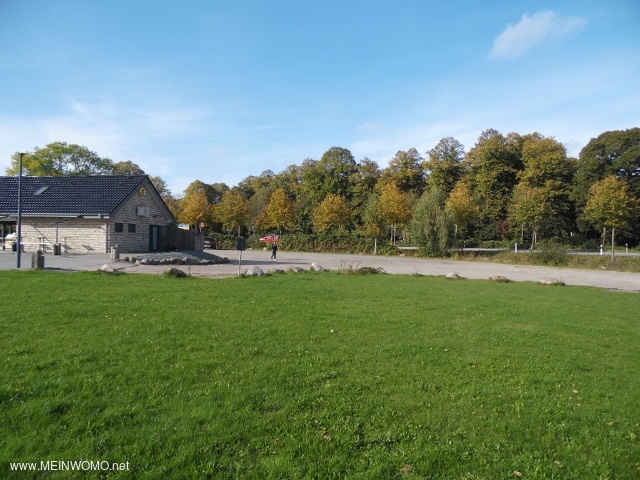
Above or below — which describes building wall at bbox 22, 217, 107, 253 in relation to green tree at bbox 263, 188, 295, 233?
below

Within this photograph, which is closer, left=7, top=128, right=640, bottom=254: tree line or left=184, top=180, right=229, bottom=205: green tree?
left=7, top=128, right=640, bottom=254: tree line

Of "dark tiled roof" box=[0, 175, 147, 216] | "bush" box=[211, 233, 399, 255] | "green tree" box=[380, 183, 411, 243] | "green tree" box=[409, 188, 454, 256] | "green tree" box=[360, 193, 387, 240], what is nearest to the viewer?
"dark tiled roof" box=[0, 175, 147, 216]

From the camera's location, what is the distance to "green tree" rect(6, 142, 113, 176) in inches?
2355

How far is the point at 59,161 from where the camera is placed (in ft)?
206

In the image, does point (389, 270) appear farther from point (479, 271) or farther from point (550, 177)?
point (550, 177)

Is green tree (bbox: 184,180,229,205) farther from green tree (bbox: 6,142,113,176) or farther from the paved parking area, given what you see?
the paved parking area

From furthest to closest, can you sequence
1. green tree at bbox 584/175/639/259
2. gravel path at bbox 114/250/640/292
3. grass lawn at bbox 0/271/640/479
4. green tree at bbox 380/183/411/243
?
green tree at bbox 380/183/411/243 < green tree at bbox 584/175/639/259 < gravel path at bbox 114/250/640/292 < grass lawn at bbox 0/271/640/479

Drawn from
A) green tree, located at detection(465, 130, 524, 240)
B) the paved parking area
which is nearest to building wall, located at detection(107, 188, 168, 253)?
the paved parking area

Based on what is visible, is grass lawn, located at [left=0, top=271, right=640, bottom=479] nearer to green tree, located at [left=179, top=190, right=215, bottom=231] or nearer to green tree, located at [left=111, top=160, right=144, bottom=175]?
green tree, located at [left=179, top=190, right=215, bottom=231]

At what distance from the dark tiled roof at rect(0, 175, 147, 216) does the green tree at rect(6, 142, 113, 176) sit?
33.5 metres

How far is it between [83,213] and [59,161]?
44403mm

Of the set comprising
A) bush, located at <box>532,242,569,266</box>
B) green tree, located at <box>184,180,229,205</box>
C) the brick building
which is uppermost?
green tree, located at <box>184,180,229,205</box>

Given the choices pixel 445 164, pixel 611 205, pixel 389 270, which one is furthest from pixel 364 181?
pixel 389 270

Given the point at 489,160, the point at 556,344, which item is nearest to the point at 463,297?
the point at 556,344
